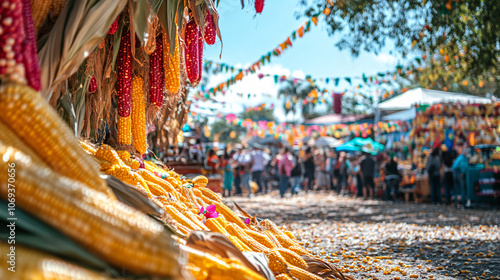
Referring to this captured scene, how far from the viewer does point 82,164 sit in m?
1.65

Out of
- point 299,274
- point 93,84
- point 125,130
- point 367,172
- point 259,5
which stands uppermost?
point 259,5

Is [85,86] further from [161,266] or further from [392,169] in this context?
[392,169]

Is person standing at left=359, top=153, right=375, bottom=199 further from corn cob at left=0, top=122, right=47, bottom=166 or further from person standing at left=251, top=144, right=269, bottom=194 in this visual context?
corn cob at left=0, top=122, right=47, bottom=166

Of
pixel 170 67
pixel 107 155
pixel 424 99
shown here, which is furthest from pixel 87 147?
pixel 424 99

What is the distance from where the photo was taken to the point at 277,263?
285 cm

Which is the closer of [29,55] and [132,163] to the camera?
[29,55]

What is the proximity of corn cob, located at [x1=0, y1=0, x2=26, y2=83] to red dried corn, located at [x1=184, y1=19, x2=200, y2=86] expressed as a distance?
1.37 meters

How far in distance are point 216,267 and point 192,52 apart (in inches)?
62.8

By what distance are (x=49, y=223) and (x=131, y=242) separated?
0.29 m

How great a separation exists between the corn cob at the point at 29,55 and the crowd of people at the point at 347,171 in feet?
27.1

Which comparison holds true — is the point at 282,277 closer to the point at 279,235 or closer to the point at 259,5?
the point at 279,235

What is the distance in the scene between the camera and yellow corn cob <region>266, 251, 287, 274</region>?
2805 millimetres

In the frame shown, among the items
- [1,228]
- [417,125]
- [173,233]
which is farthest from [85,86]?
[417,125]

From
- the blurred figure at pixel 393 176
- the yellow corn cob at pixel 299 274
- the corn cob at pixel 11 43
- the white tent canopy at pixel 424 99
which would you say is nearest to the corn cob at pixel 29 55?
the corn cob at pixel 11 43
